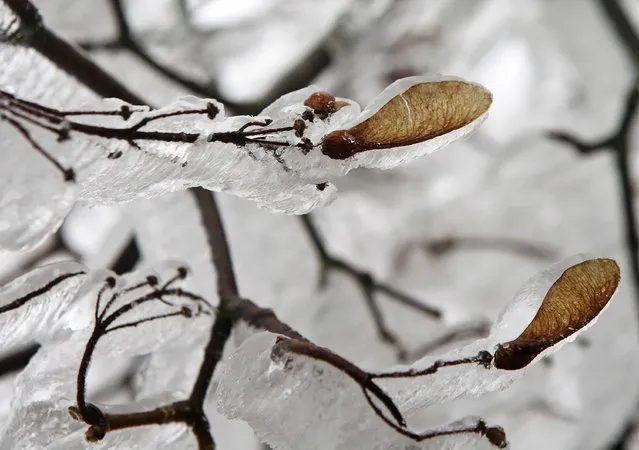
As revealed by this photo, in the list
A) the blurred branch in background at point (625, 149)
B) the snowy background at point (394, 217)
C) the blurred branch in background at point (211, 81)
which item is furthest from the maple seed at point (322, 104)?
the blurred branch in background at point (625, 149)

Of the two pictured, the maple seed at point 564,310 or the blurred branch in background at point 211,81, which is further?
the blurred branch in background at point 211,81

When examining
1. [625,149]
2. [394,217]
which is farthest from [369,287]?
[394,217]

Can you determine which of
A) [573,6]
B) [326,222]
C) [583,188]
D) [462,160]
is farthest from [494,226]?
[462,160]

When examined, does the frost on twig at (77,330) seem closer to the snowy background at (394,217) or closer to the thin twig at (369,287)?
the snowy background at (394,217)

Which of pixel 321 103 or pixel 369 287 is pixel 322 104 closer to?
pixel 321 103

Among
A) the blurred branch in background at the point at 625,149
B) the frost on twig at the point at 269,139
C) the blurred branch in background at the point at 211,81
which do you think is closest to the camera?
the frost on twig at the point at 269,139

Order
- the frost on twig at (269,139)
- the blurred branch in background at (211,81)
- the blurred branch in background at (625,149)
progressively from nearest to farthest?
the frost on twig at (269,139) → the blurred branch in background at (211,81) → the blurred branch in background at (625,149)

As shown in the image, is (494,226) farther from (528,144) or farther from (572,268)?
(572,268)
